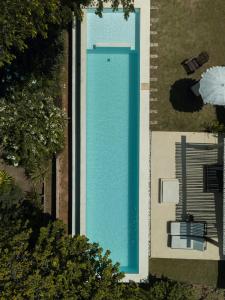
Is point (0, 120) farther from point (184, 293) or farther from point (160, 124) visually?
point (184, 293)

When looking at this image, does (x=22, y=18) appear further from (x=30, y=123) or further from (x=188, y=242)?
(x=188, y=242)

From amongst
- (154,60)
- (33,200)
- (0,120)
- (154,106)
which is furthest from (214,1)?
(33,200)

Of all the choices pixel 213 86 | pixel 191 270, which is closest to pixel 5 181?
pixel 191 270

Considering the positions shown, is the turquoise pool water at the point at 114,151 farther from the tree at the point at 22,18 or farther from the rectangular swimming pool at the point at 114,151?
the tree at the point at 22,18

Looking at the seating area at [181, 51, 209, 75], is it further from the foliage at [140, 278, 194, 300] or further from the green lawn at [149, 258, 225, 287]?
the foliage at [140, 278, 194, 300]

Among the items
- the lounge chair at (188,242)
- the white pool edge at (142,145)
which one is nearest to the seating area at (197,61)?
the white pool edge at (142,145)

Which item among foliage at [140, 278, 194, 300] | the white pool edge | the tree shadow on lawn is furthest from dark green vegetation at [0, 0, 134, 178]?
foliage at [140, 278, 194, 300]
